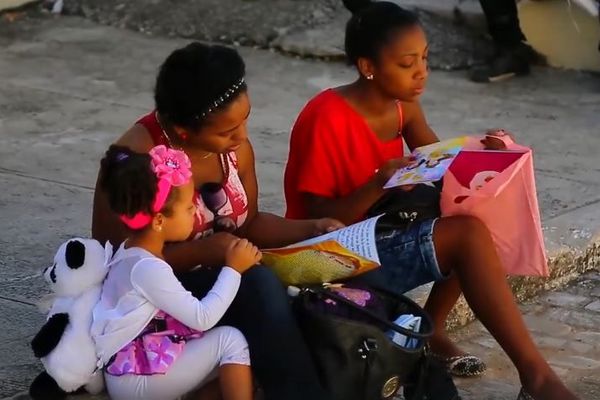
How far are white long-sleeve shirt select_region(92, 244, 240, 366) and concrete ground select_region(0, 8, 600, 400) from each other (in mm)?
452

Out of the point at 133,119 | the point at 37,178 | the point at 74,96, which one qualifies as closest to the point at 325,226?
the point at 37,178

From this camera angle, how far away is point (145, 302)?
3.03 m

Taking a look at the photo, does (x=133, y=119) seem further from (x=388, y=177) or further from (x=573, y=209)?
(x=388, y=177)

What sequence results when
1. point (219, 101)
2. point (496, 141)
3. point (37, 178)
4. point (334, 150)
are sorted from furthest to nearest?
point (37, 178) < point (334, 150) < point (496, 141) < point (219, 101)

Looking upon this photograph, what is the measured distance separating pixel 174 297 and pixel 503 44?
5.23 m

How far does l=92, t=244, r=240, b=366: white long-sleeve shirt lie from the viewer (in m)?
3.01

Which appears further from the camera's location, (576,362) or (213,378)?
(576,362)

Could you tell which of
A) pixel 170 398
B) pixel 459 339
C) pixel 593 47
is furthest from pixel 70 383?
pixel 593 47

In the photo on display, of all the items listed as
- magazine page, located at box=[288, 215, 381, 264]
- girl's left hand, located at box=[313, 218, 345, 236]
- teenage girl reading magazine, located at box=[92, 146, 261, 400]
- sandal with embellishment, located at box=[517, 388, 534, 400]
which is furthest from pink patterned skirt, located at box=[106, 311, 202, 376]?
sandal with embellishment, located at box=[517, 388, 534, 400]

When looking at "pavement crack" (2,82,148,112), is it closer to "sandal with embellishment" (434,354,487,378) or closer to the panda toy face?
"sandal with embellishment" (434,354,487,378)

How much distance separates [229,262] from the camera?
313 centimetres

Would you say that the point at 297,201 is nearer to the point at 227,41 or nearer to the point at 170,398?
the point at 170,398

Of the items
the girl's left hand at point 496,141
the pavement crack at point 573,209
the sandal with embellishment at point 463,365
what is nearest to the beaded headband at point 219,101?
the girl's left hand at point 496,141

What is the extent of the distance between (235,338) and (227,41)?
559cm
